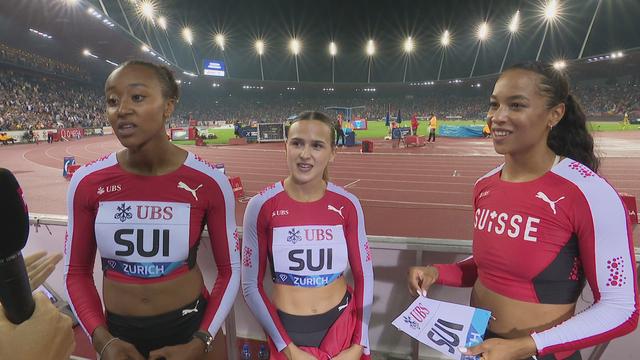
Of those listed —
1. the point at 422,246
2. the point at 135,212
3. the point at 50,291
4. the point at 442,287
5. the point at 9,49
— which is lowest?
the point at 50,291

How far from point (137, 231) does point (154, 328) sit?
0.49 meters

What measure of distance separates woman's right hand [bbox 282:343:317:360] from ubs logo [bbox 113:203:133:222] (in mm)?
1080

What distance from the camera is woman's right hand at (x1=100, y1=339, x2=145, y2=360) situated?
153 cm

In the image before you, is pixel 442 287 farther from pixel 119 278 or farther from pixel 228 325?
pixel 119 278

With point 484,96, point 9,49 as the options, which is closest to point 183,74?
point 9,49

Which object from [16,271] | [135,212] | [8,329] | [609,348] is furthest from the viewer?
[609,348]

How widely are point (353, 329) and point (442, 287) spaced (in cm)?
103

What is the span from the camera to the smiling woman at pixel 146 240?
164 cm

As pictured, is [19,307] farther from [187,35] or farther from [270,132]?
[187,35]

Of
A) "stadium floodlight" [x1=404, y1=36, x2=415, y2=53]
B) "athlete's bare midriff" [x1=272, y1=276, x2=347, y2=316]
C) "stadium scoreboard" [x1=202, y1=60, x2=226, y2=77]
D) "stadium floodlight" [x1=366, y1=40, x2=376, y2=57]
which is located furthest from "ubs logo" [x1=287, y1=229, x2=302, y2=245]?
"stadium floodlight" [x1=366, y1=40, x2=376, y2=57]

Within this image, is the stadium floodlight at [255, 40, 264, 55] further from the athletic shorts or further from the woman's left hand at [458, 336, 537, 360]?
the woman's left hand at [458, 336, 537, 360]

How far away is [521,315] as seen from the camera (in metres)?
1.50

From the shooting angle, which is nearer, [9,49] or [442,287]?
[442,287]

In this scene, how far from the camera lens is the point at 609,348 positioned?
2.37m
